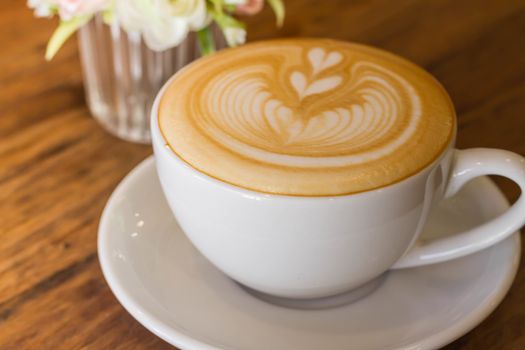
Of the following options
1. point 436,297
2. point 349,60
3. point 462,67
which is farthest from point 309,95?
point 462,67

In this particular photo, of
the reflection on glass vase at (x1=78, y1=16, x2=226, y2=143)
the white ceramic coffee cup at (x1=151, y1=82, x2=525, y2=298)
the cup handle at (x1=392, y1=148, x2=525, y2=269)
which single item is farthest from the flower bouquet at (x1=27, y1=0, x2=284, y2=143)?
the cup handle at (x1=392, y1=148, x2=525, y2=269)

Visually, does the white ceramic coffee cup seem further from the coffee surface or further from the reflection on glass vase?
the reflection on glass vase

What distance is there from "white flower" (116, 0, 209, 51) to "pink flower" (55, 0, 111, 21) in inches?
0.6

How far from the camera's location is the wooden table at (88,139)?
0.60m

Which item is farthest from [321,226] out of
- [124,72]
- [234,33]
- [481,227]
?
[124,72]

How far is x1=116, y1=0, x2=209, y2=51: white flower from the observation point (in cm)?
68

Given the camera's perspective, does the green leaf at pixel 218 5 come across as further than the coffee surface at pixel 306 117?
Yes

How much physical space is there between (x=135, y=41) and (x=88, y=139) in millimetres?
109

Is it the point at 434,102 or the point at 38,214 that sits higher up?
the point at 434,102

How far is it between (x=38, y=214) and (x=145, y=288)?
166 millimetres

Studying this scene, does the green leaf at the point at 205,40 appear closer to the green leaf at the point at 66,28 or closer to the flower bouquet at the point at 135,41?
the flower bouquet at the point at 135,41

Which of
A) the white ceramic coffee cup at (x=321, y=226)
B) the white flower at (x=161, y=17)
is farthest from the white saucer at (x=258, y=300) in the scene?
the white flower at (x=161, y=17)

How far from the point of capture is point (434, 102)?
0.58 metres

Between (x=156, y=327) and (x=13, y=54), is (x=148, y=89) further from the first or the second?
(x=156, y=327)
